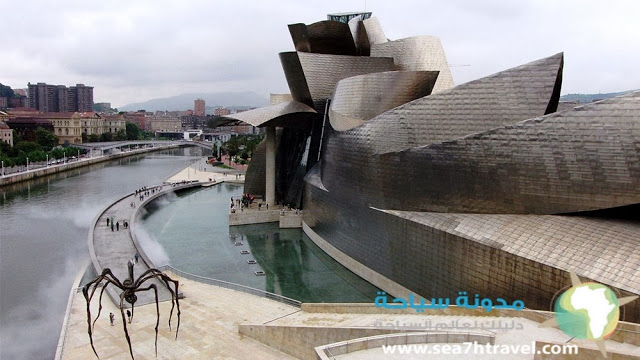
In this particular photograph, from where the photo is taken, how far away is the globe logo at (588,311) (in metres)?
11.8

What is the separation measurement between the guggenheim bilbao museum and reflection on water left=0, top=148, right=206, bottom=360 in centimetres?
1365

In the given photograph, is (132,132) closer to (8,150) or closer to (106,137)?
(106,137)

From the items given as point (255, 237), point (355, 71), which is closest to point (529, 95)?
point (355, 71)

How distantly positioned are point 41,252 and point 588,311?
28.3 metres

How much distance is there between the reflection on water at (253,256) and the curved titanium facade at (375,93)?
7799mm

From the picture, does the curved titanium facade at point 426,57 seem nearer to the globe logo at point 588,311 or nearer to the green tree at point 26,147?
the globe logo at point 588,311

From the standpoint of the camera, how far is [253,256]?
1130 inches

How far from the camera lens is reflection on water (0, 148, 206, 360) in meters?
18.5

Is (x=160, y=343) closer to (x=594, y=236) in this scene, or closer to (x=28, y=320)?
(x=28, y=320)

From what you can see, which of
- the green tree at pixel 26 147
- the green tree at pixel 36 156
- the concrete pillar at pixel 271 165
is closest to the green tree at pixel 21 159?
the green tree at pixel 36 156

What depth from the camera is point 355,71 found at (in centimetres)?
3372

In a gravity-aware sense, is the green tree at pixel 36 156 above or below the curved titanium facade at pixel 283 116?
below

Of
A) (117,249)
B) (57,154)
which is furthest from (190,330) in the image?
(57,154)

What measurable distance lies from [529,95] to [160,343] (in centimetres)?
1517
